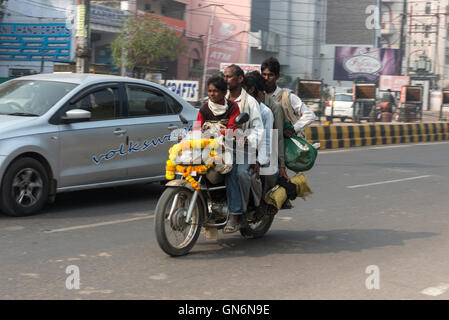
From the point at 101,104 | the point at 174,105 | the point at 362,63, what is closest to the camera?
the point at 101,104

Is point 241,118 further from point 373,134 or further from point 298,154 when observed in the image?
point 373,134

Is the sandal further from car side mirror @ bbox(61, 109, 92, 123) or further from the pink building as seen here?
the pink building

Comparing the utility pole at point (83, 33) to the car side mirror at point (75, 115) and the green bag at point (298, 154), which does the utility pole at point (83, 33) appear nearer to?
the car side mirror at point (75, 115)

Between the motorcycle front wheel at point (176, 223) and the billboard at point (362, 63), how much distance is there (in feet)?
224

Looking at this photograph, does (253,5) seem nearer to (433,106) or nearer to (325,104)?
(433,106)

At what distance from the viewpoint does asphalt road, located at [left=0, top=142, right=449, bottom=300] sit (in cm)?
498

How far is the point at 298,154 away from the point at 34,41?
33125mm

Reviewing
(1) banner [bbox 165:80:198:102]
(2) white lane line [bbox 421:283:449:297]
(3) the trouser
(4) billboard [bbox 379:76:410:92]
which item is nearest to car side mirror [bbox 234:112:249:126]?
(3) the trouser

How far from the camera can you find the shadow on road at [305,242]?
6.33m

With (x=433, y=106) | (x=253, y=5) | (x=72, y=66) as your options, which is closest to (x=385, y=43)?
(x=433, y=106)

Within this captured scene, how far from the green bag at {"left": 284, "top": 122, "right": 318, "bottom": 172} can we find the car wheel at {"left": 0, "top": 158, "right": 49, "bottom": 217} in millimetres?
2878

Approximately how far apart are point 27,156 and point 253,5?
206 feet

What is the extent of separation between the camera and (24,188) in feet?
24.5

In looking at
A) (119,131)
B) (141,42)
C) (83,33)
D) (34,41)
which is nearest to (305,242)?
(119,131)
